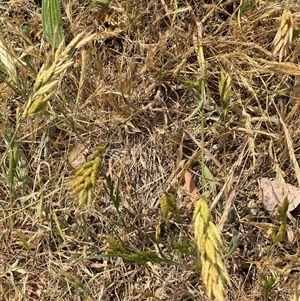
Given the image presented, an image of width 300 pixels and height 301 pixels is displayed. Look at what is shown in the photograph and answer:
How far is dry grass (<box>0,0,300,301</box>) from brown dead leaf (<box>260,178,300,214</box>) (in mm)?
23

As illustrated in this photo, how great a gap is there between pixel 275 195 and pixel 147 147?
37 cm

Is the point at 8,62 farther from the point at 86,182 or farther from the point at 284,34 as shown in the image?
the point at 284,34

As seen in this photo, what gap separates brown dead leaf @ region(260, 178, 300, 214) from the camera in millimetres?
1421

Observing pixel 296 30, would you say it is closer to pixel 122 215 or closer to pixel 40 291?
pixel 122 215

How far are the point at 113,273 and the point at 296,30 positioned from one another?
2.52ft

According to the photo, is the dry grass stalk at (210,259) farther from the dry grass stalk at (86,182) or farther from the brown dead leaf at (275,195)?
the brown dead leaf at (275,195)

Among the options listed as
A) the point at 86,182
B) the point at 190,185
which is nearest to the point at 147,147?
the point at 190,185

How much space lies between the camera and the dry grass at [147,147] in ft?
4.57

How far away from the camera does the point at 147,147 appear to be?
150 centimetres

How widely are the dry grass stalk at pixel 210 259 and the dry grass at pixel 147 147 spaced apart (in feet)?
1.38

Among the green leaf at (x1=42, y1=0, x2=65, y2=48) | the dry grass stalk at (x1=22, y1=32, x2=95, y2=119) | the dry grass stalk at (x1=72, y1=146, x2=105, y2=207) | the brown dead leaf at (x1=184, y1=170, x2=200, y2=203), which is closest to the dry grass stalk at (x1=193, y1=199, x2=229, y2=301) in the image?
the dry grass stalk at (x1=72, y1=146, x2=105, y2=207)

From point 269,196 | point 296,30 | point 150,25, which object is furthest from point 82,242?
point 296,30

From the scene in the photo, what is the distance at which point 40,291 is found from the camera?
1412mm

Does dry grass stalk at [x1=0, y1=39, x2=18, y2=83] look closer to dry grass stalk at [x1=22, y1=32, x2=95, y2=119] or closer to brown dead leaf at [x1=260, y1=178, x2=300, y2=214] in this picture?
dry grass stalk at [x1=22, y1=32, x2=95, y2=119]
